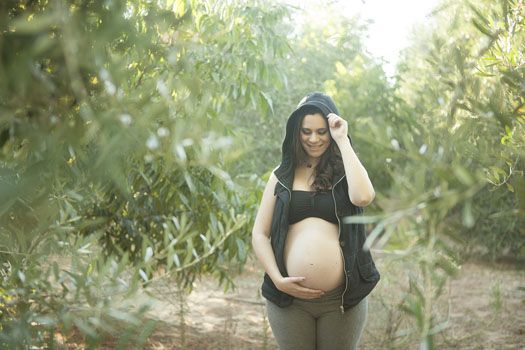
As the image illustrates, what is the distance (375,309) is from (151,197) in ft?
8.30

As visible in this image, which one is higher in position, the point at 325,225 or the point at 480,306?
the point at 325,225

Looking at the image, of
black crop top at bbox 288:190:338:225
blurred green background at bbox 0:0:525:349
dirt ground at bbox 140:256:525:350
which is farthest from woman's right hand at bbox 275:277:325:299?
dirt ground at bbox 140:256:525:350

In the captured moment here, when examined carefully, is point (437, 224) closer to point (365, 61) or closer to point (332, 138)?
point (332, 138)

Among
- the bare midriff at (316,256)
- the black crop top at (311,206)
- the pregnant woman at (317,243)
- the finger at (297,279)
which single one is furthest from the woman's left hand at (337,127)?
the finger at (297,279)

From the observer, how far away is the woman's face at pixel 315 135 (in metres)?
2.62

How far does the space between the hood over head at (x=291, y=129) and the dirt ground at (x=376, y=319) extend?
176cm

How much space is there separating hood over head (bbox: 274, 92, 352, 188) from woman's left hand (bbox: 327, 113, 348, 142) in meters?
0.05

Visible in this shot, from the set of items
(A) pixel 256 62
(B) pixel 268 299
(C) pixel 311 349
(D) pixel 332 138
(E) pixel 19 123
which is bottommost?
(C) pixel 311 349

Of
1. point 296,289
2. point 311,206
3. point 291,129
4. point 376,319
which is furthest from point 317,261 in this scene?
point 376,319

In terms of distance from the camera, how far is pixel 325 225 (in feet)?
8.29

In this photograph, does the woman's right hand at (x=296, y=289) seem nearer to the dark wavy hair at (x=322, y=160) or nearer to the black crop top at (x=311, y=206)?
the black crop top at (x=311, y=206)

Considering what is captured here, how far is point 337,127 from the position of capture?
8.46ft

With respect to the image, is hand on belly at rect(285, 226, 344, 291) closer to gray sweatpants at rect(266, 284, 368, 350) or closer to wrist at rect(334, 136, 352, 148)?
gray sweatpants at rect(266, 284, 368, 350)

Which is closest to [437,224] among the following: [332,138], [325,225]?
[325,225]
